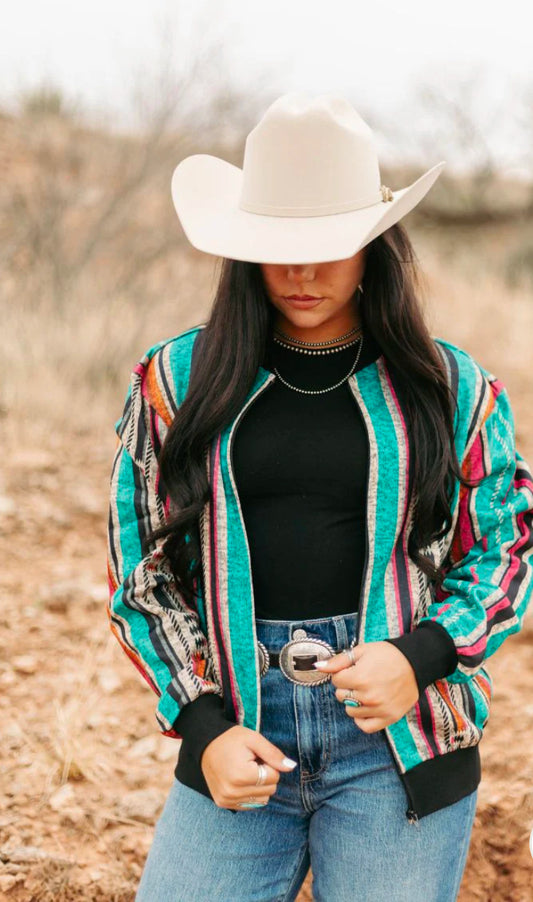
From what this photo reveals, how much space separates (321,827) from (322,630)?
1.16 feet

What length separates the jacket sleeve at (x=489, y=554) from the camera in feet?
5.46

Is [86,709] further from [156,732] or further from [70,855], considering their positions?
[70,855]

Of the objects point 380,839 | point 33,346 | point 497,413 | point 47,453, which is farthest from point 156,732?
point 33,346

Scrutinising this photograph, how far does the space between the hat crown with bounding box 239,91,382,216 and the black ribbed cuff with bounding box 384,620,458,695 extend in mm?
726

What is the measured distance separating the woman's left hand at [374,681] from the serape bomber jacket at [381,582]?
0.11ft

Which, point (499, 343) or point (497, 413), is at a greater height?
point (497, 413)

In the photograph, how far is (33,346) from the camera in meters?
5.88

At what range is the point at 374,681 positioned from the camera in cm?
155

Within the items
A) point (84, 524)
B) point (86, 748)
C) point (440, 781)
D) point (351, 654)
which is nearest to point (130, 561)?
point (351, 654)

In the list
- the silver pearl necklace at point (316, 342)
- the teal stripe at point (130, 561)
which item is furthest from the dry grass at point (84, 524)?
the teal stripe at point (130, 561)

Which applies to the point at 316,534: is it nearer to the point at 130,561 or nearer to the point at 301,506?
the point at 301,506

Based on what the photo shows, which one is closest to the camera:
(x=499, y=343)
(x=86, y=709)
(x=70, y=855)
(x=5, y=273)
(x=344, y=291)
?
(x=344, y=291)

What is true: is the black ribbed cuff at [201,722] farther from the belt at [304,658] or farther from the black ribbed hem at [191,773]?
the belt at [304,658]

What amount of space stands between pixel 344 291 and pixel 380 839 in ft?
3.07
